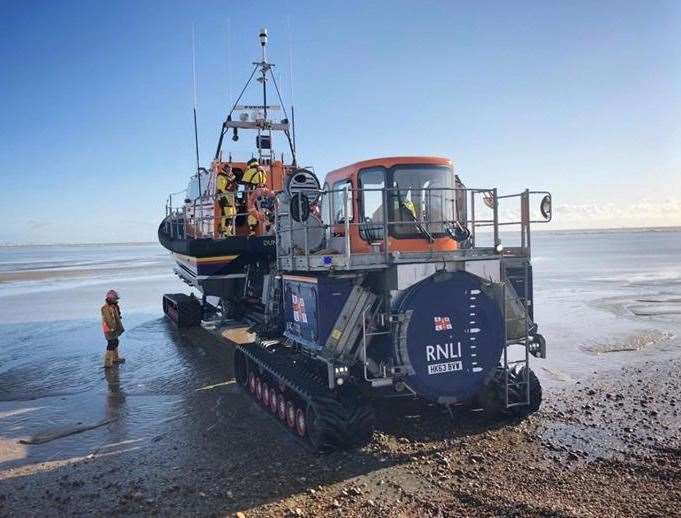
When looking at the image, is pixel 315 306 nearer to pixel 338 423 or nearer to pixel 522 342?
pixel 338 423

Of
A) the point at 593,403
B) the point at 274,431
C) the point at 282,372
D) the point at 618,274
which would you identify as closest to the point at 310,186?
the point at 282,372

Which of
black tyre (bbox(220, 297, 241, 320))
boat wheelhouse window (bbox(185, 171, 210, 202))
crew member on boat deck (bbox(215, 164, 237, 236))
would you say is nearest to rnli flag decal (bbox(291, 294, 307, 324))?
crew member on boat deck (bbox(215, 164, 237, 236))

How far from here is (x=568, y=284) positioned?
24.5m

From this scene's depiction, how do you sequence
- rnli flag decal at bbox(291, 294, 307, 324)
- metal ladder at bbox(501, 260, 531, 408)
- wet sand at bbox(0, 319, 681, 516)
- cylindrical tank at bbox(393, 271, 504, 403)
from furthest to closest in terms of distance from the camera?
rnli flag decal at bbox(291, 294, 307, 324) → metal ladder at bbox(501, 260, 531, 408) → cylindrical tank at bbox(393, 271, 504, 403) → wet sand at bbox(0, 319, 681, 516)

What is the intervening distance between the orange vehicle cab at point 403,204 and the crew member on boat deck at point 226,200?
4855 millimetres

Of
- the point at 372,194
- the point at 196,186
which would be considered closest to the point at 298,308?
the point at 372,194

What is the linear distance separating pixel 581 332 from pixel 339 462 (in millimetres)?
9246

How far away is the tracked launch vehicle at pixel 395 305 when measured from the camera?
675 centimetres

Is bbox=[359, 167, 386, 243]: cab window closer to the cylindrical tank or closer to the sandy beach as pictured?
the cylindrical tank

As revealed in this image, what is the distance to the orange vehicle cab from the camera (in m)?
7.57

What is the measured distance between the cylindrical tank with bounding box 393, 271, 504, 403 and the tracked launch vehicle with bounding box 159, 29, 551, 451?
0.01 meters

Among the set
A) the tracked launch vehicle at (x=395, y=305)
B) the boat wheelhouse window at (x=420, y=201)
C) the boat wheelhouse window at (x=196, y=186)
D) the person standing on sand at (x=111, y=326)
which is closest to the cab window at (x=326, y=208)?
the tracked launch vehicle at (x=395, y=305)

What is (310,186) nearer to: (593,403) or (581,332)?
(593,403)

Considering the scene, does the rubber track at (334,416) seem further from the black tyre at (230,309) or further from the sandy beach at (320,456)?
the black tyre at (230,309)
